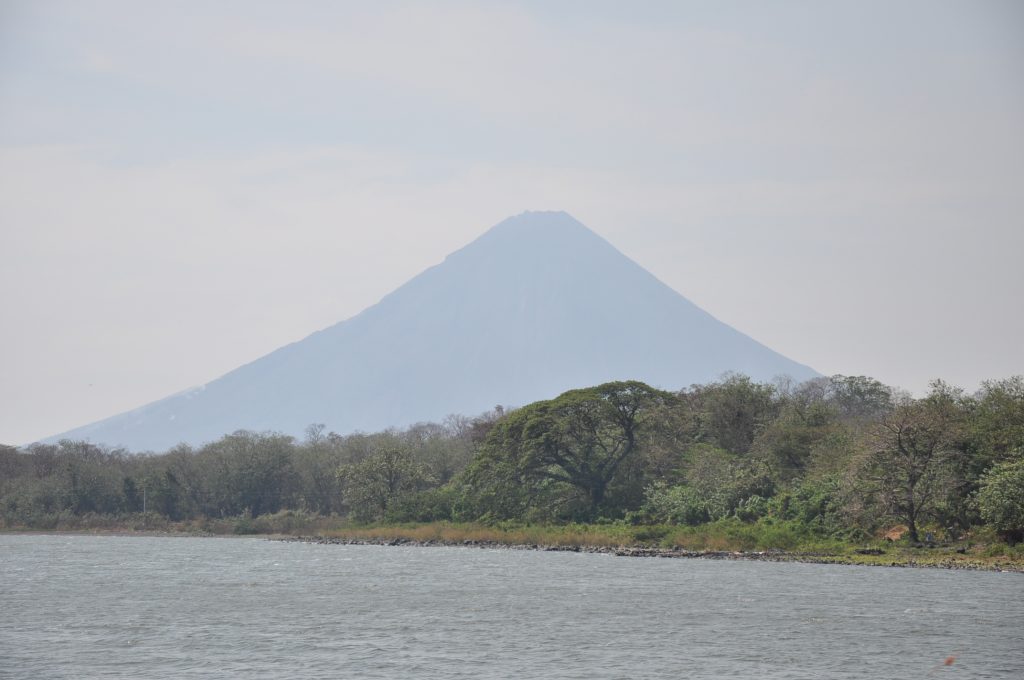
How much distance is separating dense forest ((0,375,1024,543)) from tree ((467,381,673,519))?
0.13m

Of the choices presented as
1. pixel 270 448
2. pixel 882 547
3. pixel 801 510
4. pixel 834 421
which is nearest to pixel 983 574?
pixel 882 547

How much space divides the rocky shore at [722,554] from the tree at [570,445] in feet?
17.4

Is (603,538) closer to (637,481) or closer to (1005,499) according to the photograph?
(637,481)

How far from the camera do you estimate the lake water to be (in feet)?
101

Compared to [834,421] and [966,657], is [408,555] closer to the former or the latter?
[834,421]

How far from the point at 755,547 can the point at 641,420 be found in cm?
2133

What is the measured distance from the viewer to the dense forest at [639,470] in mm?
61906

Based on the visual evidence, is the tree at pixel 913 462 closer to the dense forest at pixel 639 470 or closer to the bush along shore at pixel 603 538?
the dense forest at pixel 639 470

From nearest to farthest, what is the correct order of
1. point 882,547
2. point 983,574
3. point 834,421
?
1. point 983,574
2. point 882,547
3. point 834,421

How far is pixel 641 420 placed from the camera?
292 feet

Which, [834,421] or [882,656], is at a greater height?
[834,421]

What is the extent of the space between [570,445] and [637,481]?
6.25m

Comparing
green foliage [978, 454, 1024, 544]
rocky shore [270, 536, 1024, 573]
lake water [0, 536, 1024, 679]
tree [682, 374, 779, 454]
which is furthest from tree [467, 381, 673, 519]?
green foliage [978, 454, 1024, 544]

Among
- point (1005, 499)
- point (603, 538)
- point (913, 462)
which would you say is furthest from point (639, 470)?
point (1005, 499)
